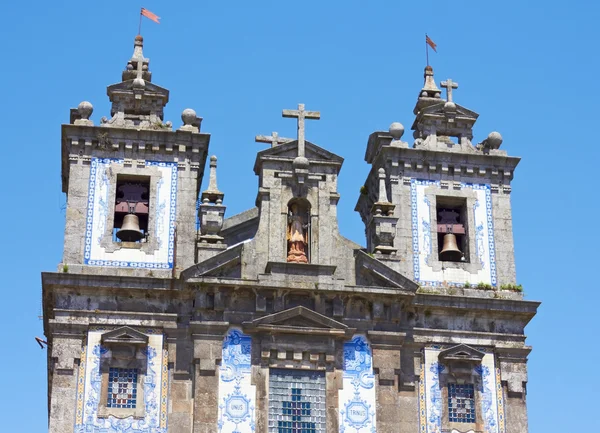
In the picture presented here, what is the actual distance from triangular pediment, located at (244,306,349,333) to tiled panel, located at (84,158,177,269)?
123 inches

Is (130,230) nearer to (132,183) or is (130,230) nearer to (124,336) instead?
(132,183)

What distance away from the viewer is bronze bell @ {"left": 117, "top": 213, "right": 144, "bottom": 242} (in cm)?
4031

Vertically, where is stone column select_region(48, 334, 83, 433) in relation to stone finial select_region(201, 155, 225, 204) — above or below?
below

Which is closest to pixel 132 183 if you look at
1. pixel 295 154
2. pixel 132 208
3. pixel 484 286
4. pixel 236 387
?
pixel 132 208

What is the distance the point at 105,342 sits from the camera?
38.3 meters

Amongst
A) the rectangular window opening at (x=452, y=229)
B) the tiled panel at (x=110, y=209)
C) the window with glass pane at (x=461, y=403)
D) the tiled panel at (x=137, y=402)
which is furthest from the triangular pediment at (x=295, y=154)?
the window with glass pane at (x=461, y=403)

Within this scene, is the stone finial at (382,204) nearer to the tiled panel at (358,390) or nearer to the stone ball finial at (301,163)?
the stone ball finial at (301,163)

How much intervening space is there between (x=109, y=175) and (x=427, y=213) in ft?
29.7

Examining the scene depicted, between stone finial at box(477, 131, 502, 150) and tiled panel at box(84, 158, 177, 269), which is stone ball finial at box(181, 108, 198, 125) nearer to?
tiled panel at box(84, 158, 177, 269)

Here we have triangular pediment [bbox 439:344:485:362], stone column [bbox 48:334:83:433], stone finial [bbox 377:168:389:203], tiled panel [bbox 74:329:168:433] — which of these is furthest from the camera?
stone finial [bbox 377:168:389:203]

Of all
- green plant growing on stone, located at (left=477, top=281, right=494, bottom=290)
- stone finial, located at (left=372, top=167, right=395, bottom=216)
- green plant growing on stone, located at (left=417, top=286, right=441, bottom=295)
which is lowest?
green plant growing on stone, located at (left=417, top=286, right=441, bottom=295)

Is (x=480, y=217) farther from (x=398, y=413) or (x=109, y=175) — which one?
(x=109, y=175)

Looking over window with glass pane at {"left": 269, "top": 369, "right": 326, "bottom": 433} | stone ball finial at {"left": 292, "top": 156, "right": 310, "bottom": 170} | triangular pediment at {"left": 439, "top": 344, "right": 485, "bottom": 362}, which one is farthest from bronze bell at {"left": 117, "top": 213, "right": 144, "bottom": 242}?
triangular pediment at {"left": 439, "top": 344, "right": 485, "bottom": 362}

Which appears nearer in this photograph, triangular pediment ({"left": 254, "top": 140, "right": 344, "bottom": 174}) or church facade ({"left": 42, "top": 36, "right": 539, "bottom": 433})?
church facade ({"left": 42, "top": 36, "right": 539, "bottom": 433})
